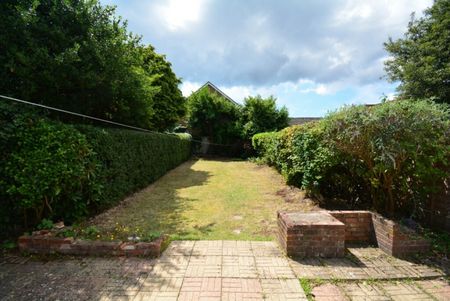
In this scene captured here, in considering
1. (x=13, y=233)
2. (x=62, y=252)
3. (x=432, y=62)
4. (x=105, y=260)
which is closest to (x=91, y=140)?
(x=13, y=233)

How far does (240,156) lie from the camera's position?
21.8 m

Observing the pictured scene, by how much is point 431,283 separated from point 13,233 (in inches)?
226

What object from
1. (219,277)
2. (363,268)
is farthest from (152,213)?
(363,268)

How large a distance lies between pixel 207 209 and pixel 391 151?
3.87 meters

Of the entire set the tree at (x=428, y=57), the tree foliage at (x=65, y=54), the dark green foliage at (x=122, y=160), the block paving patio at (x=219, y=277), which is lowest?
the block paving patio at (x=219, y=277)

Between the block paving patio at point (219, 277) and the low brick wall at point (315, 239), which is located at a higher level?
the low brick wall at point (315, 239)

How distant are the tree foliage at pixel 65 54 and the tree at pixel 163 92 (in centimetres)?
687

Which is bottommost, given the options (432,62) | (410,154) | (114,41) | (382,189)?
(382,189)

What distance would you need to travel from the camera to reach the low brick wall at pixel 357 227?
4094mm

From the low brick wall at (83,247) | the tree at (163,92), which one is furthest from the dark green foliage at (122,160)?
the tree at (163,92)

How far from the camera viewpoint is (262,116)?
20688 millimetres

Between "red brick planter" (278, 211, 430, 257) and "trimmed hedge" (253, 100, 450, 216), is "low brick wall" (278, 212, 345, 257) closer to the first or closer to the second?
"red brick planter" (278, 211, 430, 257)

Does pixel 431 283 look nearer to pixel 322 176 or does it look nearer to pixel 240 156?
pixel 322 176

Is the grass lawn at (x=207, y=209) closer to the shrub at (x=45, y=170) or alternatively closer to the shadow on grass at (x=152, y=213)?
the shadow on grass at (x=152, y=213)
